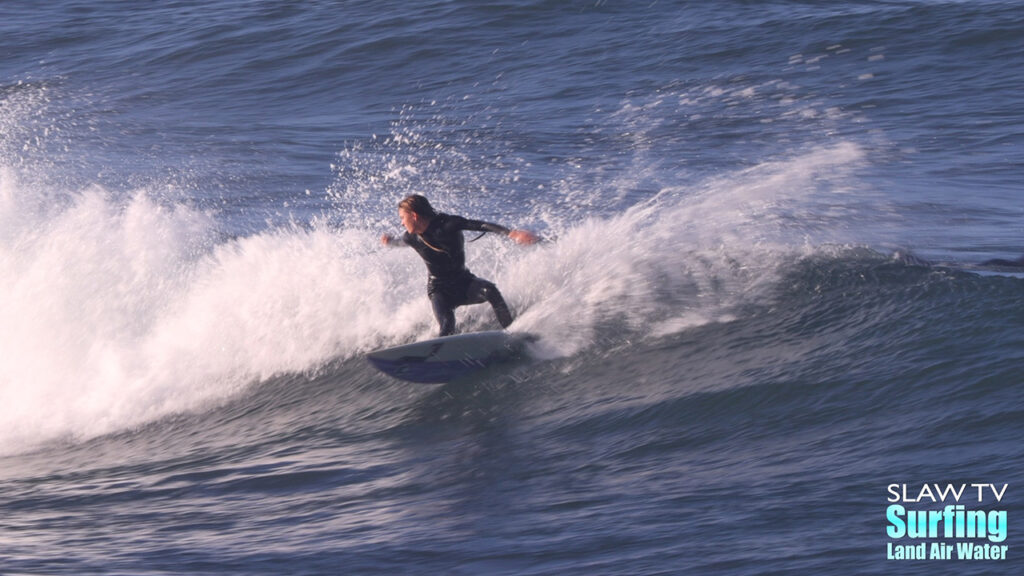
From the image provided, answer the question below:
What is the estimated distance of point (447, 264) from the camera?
26.8ft

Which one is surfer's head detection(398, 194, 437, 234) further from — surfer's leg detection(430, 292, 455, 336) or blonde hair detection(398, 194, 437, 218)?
surfer's leg detection(430, 292, 455, 336)

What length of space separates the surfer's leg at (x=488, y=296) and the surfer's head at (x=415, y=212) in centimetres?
56

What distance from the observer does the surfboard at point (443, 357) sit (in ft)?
25.8

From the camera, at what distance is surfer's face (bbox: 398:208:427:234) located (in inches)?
312

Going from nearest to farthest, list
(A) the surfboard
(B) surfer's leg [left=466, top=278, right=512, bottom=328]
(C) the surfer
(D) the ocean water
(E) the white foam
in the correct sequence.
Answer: (D) the ocean water
(A) the surfboard
(C) the surfer
(B) surfer's leg [left=466, top=278, right=512, bottom=328]
(E) the white foam

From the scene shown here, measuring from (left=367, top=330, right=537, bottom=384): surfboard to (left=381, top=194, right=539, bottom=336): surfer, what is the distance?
29cm

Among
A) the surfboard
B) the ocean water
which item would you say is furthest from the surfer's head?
the ocean water

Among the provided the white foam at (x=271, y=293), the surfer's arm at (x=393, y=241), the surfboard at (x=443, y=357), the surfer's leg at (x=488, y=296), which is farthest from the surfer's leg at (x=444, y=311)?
the white foam at (x=271, y=293)

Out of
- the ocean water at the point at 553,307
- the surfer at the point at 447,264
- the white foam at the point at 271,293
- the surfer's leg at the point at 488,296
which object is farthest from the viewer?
the white foam at the point at 271,293

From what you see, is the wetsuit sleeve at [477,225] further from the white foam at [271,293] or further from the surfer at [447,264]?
the white foam at [271,293]

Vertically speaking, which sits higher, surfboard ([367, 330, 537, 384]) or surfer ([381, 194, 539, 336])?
surfer ([381, 194, 539, 336])

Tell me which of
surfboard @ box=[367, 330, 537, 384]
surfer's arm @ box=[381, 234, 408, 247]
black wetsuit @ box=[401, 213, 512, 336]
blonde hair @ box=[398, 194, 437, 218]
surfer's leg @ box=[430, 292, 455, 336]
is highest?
blonde hair @ box=[398, 194, 437, 218]

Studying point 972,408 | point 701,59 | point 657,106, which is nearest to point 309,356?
point 972,408

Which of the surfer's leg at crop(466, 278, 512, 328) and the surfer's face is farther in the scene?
the surfer's leg at crop(466, 278, 512, 328)
